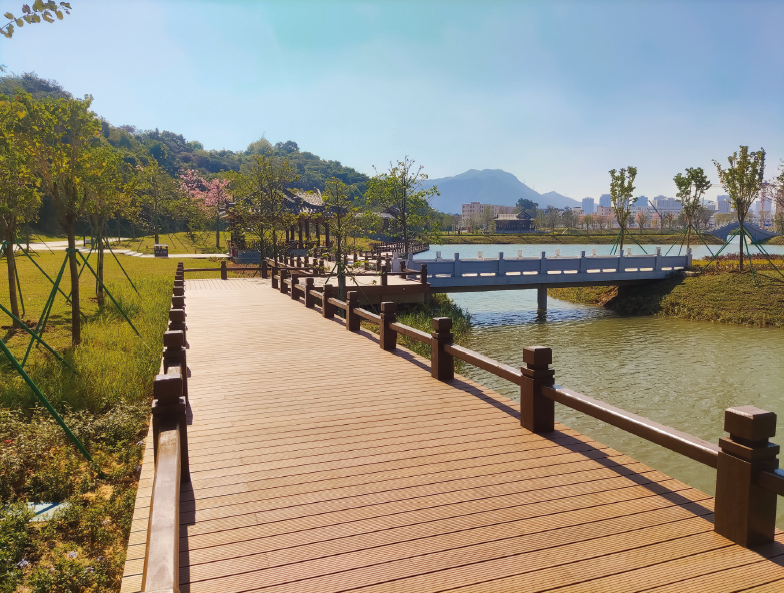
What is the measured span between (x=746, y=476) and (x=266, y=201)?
2802 cm

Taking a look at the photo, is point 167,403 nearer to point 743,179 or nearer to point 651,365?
point 651,365

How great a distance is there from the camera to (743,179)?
25812 mm

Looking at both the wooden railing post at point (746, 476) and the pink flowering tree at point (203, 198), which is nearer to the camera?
the wooden railing post at point (746, 476)

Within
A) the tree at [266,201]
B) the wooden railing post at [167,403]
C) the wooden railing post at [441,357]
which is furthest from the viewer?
the tree at [266,201]

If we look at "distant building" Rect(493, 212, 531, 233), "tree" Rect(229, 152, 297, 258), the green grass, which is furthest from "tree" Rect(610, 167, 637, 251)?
"distant building" Rect(493, 212, 531, 233)

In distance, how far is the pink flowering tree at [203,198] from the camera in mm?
51438

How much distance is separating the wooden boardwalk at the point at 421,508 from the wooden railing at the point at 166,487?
1.15ft

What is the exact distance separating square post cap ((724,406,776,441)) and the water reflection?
466 cm

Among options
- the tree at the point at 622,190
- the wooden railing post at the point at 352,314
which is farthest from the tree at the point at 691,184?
the wooden railing post at the point at 352,314

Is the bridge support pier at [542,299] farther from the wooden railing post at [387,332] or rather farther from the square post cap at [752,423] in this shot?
the square post cap at [752,423]

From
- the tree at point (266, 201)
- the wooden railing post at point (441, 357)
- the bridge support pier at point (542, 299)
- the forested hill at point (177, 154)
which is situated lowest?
the bridge support pier at point (542, 299)

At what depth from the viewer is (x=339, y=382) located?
6.88m

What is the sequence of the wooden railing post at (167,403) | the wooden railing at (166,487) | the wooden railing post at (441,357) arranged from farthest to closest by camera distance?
the wooden railing post at (441,357), the wooden railing post at (167,403), the wooden railing at (166,487)

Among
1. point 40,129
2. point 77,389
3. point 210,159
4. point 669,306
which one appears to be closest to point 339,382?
point 77,389
